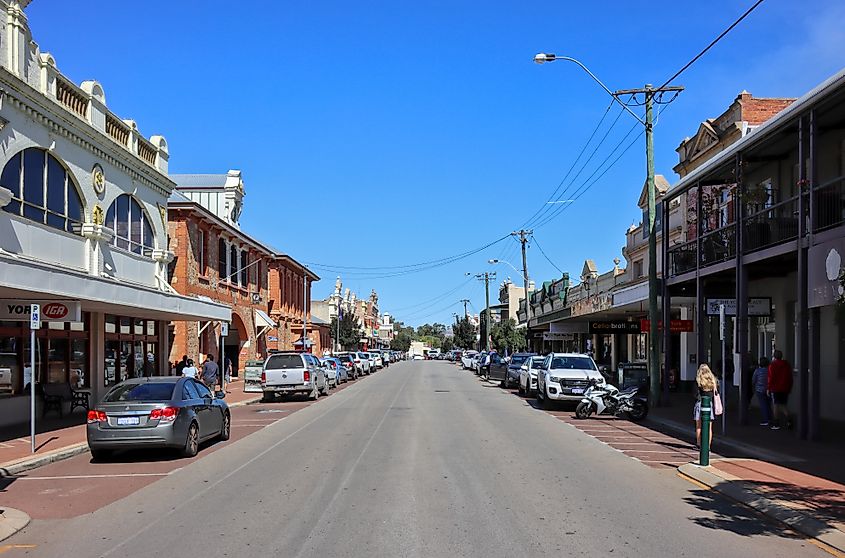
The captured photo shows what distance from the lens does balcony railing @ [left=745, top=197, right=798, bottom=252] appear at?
62.7 feet

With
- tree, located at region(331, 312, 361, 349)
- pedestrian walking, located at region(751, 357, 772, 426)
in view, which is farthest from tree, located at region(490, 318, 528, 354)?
pedestrian walking, located at region(751, 357, 772, 426)

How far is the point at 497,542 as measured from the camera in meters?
8.10

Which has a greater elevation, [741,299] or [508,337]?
[741,299]

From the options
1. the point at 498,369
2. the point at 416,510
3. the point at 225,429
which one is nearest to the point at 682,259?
the point at 225,429

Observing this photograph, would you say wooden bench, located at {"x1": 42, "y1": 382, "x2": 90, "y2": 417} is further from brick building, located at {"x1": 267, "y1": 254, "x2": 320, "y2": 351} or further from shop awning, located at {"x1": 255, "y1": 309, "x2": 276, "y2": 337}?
brick building, located at {"x1": 267, "y1": 254, "x2": 320, "y2": 351}

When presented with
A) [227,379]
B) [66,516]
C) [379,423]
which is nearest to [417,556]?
[66,516]

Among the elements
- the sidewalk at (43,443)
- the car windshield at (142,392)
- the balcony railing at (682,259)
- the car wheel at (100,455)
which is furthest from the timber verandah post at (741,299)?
the sidewalk at (43,443)

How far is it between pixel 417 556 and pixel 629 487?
510cm

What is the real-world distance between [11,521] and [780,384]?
15.8m

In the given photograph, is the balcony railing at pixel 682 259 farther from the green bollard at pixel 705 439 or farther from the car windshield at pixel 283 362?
the car windshield at pixel 283 362

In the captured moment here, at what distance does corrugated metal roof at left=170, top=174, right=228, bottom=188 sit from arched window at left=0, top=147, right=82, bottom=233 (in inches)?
1017

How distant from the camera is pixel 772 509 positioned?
9.91 m

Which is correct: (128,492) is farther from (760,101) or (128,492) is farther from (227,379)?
(227,379)

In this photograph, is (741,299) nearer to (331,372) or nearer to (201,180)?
(331,372)
